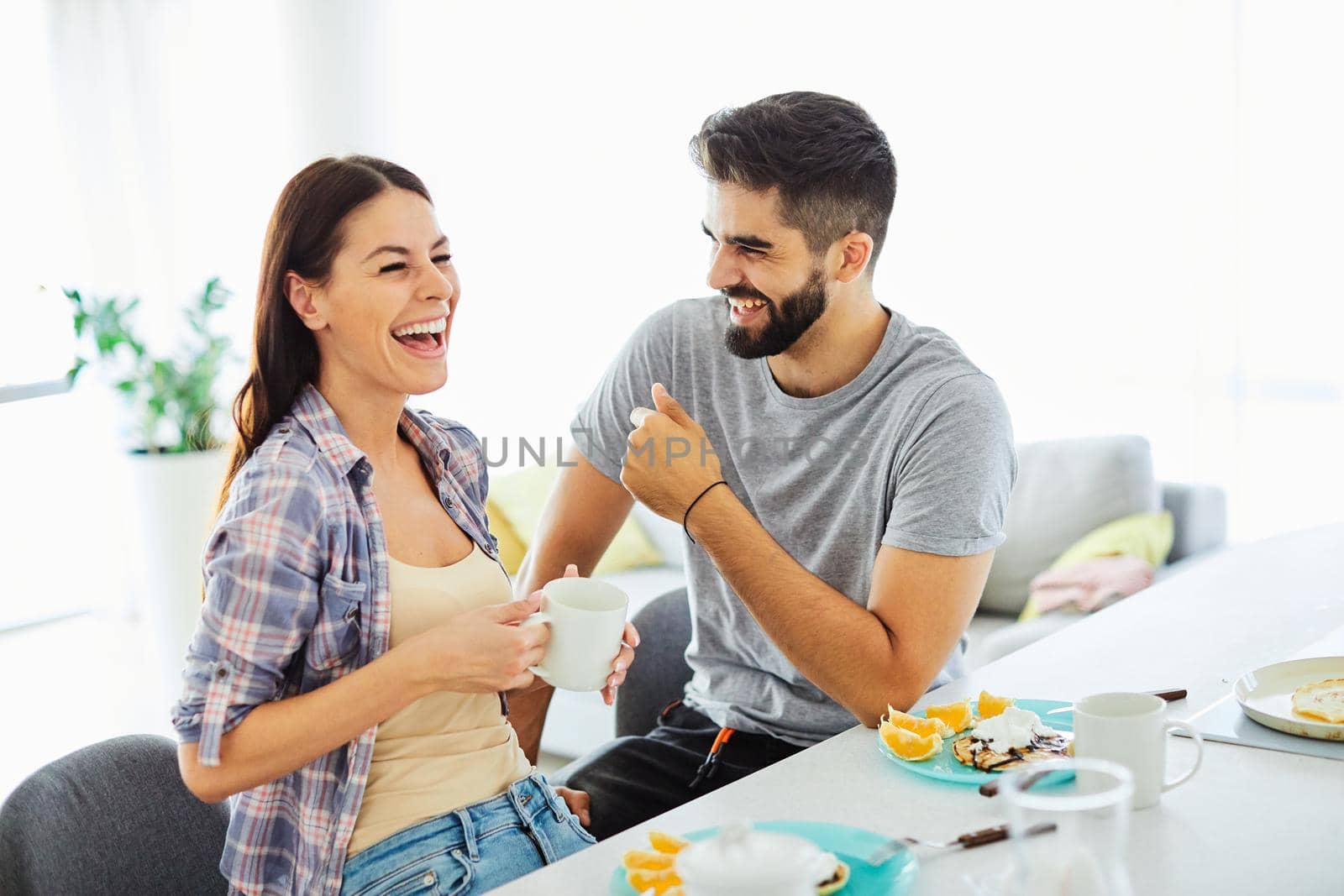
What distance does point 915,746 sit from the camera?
1270 mm

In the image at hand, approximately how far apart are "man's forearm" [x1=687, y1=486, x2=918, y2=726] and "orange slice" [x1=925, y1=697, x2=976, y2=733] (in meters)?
0.11

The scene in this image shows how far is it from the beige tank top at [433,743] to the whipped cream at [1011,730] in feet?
1.83

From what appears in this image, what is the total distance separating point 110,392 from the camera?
4879 millimetres

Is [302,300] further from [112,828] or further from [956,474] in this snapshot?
[956,474]

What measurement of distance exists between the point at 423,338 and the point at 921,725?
74cm

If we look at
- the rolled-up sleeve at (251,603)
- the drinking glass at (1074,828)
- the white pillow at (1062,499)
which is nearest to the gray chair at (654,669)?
the rolled-up sleeve at (251,603)

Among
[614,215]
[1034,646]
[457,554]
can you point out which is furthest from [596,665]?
[614,215]

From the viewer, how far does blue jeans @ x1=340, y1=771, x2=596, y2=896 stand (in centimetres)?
131

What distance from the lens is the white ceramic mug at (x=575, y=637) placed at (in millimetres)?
1257

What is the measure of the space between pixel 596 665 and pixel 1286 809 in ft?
2.17

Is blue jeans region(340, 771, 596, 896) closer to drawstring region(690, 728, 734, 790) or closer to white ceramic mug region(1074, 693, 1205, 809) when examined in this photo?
drawstring region(690, 728, 734, 790)

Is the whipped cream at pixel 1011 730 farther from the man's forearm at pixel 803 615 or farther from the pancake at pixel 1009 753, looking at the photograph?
the man's forearm at pixel 803 615

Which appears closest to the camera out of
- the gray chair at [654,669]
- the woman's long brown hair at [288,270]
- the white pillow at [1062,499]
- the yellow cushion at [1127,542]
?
the woman's long brown hair at [288,270]

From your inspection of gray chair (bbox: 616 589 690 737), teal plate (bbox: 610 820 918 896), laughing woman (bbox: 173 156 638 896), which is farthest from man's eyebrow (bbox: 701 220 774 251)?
teal plate (bbox: 610 820 918 896)
